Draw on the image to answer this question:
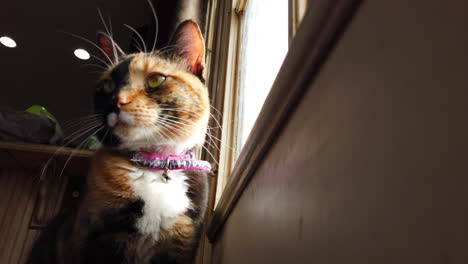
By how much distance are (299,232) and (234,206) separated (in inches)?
16.2

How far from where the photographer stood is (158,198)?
2.67ft

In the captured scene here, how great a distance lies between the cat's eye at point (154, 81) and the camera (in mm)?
953

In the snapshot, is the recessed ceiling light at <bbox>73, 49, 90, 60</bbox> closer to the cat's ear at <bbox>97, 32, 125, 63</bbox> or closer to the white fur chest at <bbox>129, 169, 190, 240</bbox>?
the cat's ear at <bbox>97, 32, 125, 63</bbox>

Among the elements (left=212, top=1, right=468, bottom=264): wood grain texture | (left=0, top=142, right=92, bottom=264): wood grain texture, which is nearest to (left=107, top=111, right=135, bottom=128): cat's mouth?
(left=212, top=1, right=468, bottom=264): wood grain texture

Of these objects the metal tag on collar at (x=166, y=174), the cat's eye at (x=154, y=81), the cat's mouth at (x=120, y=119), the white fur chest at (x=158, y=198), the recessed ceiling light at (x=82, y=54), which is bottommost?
the white fur chest at (x=158, y=198)

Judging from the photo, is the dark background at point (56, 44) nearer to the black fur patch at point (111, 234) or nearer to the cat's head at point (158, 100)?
the cat's head at point (158, 100)

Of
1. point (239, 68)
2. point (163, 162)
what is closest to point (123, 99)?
point (163, 162)

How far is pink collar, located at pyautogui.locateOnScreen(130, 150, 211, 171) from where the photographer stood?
0.88 metres

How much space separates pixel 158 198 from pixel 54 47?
263 cm

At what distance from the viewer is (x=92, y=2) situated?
2.42 meters

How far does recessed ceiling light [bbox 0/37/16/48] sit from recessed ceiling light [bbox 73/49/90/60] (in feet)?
1.67

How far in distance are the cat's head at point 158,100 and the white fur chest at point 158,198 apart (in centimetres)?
10

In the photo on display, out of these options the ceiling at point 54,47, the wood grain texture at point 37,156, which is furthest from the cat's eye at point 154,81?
Answer: the ceiling at point 54,47

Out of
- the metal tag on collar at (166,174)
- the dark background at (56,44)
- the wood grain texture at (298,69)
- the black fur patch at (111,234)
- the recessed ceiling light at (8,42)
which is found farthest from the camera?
the recessed ceiling light at (8,42)
